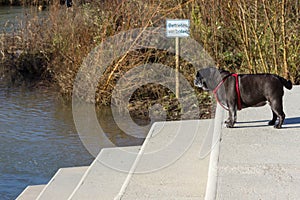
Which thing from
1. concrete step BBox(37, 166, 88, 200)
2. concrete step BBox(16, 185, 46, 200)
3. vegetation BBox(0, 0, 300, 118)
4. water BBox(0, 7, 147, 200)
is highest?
vegetation BBox(0, 0, 300, 118)

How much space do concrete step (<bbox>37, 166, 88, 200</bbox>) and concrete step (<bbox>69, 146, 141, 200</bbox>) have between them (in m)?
0.16

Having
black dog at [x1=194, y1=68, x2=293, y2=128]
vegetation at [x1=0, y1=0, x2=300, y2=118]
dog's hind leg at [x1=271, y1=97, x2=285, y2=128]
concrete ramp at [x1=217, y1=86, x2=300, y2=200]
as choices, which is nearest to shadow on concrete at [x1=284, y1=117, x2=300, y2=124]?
concrete ramp at [x1=217, y1=86, x2=300, y2=200]

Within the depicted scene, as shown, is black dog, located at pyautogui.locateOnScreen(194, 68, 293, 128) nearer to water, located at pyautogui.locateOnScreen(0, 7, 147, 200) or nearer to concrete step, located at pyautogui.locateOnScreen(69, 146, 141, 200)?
concrete step, located at pyautogui.locateOnScreen(69, 146, 141, 200)

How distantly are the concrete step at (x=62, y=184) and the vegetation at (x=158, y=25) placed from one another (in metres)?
2.82

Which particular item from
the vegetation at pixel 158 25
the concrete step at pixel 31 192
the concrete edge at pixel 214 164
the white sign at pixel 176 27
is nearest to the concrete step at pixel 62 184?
the concrete step at pixel 31 192

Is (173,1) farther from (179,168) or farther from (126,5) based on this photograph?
(179,168)

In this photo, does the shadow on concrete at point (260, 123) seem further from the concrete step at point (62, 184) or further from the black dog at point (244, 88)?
the concrete step at point (62, 184)

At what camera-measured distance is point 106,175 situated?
18.9 ft

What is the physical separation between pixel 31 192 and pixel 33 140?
2180mm

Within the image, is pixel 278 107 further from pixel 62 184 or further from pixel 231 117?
pixel 62 184

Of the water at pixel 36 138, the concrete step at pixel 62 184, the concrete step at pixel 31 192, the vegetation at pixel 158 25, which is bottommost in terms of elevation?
the water at pixel 36 138

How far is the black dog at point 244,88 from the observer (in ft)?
17.9

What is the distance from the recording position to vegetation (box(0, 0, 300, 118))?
8.85 metres

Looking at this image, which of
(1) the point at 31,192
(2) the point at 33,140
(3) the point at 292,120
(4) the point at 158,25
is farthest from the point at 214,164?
(4) the point at 158,25
